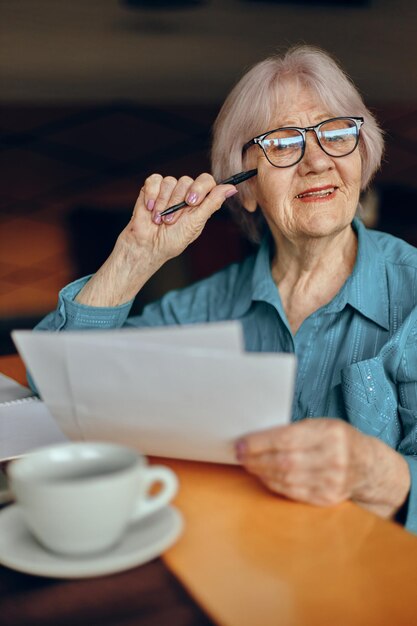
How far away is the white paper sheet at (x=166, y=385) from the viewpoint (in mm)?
763

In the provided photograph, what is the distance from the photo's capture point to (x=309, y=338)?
1.52 metres

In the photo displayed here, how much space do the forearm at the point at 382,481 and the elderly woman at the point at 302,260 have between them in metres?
0.27

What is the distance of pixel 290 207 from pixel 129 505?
3.34 ft

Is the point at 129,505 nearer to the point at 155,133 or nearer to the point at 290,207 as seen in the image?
the point at 290,207

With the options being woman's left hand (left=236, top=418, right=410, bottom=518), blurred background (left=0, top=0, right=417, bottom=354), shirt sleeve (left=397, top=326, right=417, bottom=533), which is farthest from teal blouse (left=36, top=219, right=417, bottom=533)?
blurred background (left=0, top=0, right=417, bottom=354)

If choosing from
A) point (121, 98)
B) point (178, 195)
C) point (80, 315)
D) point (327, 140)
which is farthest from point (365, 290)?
point (121, 98)

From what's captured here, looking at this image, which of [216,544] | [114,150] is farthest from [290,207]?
[114,150]

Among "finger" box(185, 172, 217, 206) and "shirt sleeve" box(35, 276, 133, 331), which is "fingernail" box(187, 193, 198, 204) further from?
"shirt sleeve" box(35, 276, 133, 331)

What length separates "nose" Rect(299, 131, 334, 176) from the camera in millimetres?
1522

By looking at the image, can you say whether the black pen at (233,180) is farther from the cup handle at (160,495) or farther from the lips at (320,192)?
the cup handle at (160,495)

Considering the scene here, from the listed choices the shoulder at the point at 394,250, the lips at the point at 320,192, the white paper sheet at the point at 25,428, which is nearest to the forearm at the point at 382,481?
the white paper sheet at the point at 25,428

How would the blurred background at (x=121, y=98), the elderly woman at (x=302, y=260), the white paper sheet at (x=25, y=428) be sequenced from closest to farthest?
the white paper sheet at (x=25, y=428)
the elderly woman at (x=302, y=260)
the blurred background at (x=121, y=98)

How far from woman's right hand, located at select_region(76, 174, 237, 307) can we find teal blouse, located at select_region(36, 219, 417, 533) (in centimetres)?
8

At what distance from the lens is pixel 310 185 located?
60.7 inches
